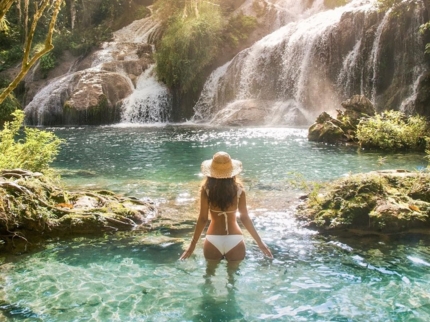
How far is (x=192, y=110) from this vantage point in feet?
107

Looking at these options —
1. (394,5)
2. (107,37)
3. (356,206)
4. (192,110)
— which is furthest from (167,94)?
(356,206)

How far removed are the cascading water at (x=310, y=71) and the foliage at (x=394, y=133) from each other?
481 cm

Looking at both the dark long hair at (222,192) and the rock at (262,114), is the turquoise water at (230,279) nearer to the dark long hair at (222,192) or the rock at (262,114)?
the dark long hair at (222,192)

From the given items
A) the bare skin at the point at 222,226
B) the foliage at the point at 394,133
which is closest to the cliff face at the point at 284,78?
the foliage at the point at 394,133

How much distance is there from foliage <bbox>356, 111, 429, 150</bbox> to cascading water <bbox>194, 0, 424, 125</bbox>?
4808 millimetres

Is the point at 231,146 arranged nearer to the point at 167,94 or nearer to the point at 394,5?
the point at 394,5

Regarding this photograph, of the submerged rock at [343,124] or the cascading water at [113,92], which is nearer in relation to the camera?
the submerged rock at [343,124]

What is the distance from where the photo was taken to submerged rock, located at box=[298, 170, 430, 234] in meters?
7.48

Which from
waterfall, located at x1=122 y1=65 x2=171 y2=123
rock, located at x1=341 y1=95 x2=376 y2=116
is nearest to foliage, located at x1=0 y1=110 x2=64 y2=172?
rock, located at x1=341 y1=95 x2=376 y2=116

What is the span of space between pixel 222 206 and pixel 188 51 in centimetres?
2835

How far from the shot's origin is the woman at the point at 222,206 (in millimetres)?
5145

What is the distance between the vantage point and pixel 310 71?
1075 inches

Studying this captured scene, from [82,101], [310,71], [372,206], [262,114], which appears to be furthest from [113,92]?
[372,206]

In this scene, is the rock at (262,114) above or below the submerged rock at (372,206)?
above
